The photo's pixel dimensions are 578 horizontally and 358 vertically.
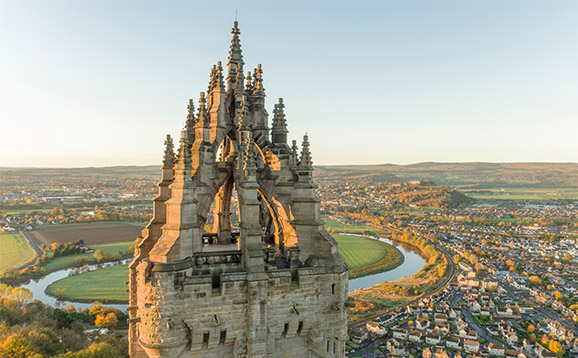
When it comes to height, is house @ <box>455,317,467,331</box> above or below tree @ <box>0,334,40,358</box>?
below

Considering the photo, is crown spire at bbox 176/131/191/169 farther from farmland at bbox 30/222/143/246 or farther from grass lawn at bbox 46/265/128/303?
farmland at bbox 30/222/143/246

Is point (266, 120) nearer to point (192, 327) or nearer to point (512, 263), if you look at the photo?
point (192, 327)

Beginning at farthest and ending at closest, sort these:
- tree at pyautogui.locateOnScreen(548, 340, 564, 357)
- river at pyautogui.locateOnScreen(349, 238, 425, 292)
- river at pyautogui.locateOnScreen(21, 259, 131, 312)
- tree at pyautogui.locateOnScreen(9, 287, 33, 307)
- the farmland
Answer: the farmland, river at pyautogui.locateOnScreen(349, 238, 425, 292), river at pyautogui.locateOnScreen(21, 259, 131, 312), tree at pyautogui.locateOnScreen(548, 340, 564, 357), tree at pyautogui.locateOnScreen(9, 287, 33, 307)

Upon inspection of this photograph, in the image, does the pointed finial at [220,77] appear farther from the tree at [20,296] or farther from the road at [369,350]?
the tree at [20,296]

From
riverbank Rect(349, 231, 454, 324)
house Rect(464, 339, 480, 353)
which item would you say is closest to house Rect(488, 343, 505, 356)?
house Rect(464, 339, 480, 353)

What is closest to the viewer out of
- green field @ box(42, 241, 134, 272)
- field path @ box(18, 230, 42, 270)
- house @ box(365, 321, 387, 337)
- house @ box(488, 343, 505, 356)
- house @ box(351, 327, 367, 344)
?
house @ box(488, 343, 505, 356)
